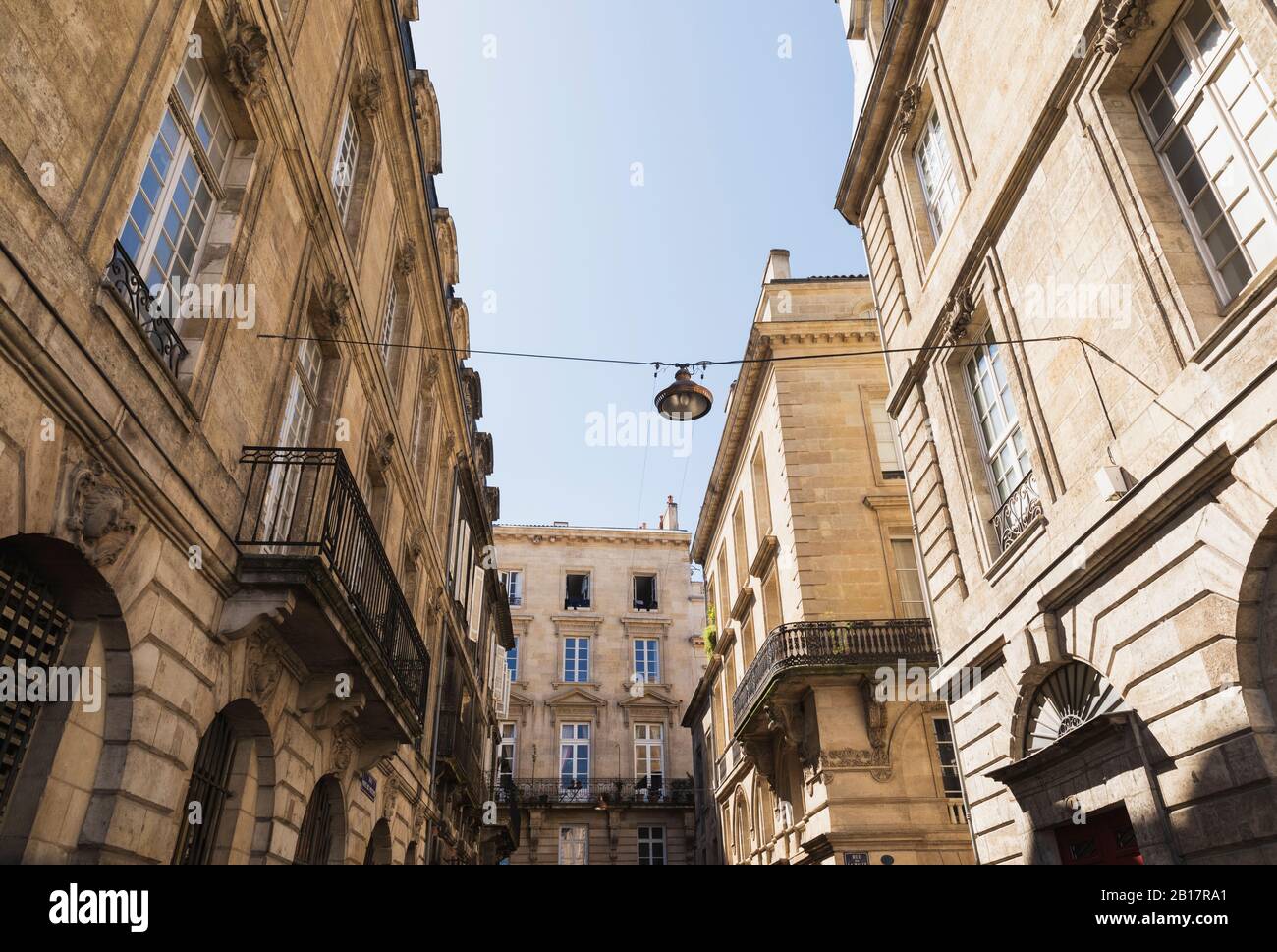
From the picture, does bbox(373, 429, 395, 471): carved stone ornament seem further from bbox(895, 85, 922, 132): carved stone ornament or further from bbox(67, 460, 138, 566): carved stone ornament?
bbox(895, 85, 922, 132): carved stone ornament

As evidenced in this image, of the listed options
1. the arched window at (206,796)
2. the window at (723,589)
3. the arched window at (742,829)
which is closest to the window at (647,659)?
the window at (723,589)

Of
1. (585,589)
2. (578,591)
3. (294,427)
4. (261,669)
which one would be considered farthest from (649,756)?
(261,669)

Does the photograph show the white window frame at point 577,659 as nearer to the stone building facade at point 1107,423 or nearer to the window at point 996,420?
the stone building facade at point 1107,423

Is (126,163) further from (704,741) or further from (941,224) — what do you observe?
(704,741)

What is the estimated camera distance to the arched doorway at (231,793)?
7.46 metres

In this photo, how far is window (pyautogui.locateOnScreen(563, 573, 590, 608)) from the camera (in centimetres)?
4212

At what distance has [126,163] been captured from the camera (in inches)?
228

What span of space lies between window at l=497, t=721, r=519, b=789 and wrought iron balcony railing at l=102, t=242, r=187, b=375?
3178 centimetres

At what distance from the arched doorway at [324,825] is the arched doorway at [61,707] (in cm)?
482

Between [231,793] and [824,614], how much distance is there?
42.6 ft

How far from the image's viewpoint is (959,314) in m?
10.3

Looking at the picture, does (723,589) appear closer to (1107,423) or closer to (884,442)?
(884,442)

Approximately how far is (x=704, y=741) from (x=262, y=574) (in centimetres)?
2740
